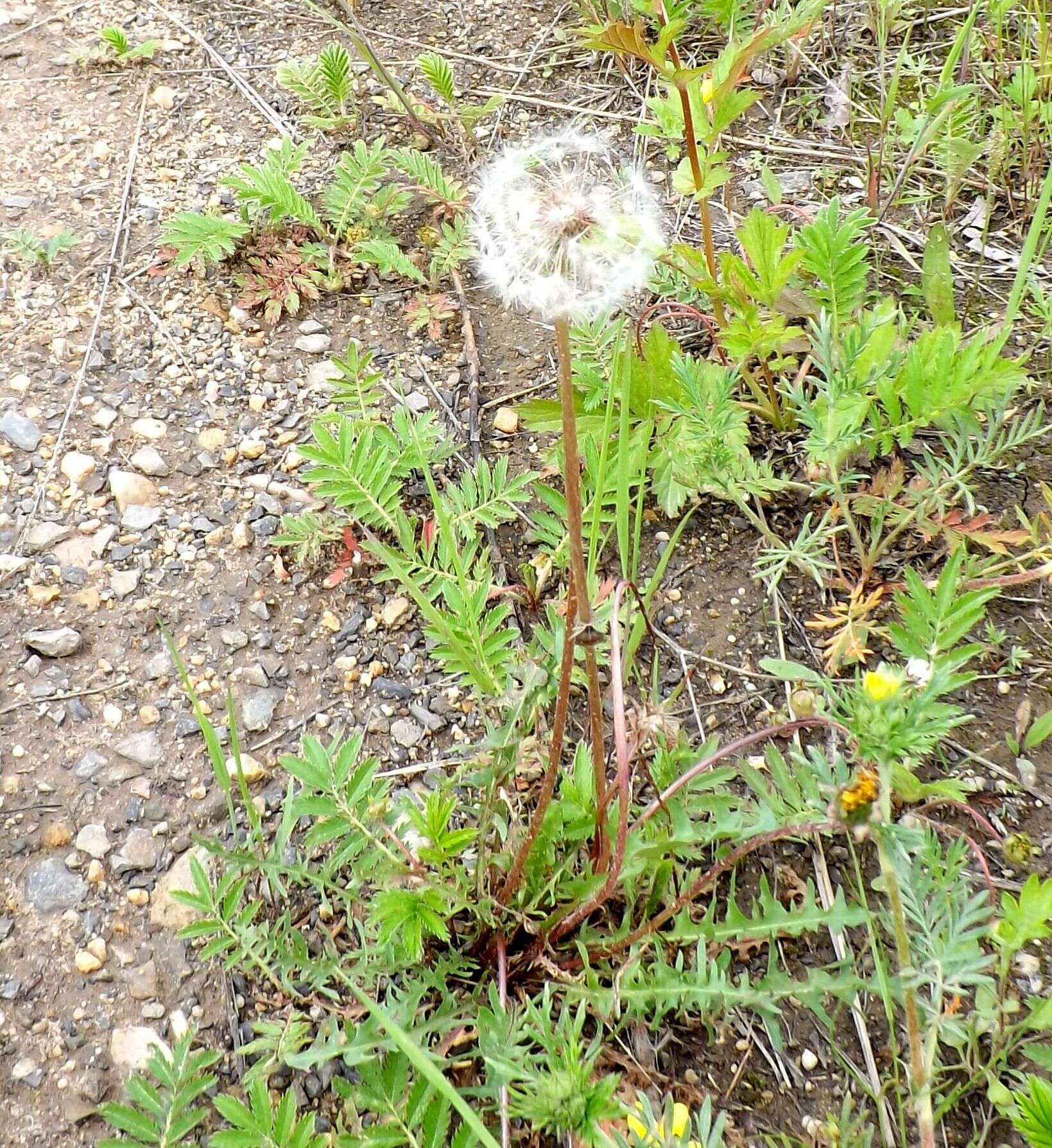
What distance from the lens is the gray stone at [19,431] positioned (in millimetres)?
2252

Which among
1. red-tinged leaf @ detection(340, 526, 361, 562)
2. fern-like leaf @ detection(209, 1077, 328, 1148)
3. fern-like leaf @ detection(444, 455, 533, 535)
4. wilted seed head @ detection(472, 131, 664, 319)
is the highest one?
wilted seed head @ detection(472, 131, 664, 319)

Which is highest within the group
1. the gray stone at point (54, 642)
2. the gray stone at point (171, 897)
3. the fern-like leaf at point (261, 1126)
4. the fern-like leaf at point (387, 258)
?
the fern-like leaf at point (387, 258)

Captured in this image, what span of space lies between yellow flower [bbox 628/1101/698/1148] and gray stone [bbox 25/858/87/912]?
98cm

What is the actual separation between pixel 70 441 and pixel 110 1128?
145 cm

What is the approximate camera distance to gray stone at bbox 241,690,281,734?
6.19 ft

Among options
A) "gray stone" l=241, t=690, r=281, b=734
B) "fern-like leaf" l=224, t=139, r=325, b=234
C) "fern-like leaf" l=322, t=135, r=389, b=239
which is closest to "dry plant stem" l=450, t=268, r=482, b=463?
"fern-like leaf" l=322, t=135, r=389, b=239

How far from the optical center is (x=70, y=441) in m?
2.27

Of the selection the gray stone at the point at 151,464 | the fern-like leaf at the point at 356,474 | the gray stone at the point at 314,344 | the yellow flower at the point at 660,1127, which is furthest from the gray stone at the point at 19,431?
the yellow flower at the point at 660,1127

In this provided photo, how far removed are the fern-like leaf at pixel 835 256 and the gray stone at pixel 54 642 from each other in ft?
5.27

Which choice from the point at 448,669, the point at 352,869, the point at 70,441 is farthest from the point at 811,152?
the point at 352,869

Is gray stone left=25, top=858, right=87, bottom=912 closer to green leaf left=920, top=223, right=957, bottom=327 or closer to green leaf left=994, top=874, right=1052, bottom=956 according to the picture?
green leaf left=994, top=874, right=1052, bottom=956

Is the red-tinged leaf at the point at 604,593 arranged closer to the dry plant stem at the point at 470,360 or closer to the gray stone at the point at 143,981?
the dry plant stem at the point at 470,360

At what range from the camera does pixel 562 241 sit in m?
1.31

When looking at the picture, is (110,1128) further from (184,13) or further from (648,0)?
(184,13)
